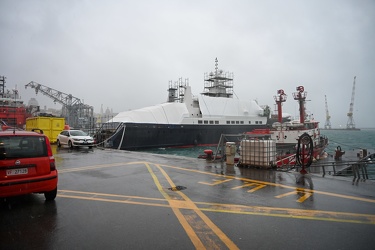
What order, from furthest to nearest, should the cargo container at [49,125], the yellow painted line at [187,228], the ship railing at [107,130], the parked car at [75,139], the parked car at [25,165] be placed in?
the ship railing at [107,130], the cargo container at [49,125], the parked car at [75,139], the parked car at [25,165], the yellow painted line at [187,228]

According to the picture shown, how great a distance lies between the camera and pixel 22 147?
5.04m

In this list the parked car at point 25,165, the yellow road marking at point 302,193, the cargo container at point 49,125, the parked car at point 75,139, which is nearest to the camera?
the parked car at point 25,165

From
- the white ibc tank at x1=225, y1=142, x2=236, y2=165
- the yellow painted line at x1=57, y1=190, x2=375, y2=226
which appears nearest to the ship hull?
the white ibc tank at x1=225, y1=142, x2=236, y2=165

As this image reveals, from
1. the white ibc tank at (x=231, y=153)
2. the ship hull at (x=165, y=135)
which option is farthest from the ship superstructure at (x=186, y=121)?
the white ibc tank at (x=231, y=153)

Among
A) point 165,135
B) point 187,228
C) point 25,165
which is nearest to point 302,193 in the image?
point 187,228

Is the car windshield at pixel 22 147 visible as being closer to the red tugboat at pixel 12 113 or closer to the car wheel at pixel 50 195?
the car wheel at pixel 50 195

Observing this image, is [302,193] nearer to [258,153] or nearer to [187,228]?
[258,153]

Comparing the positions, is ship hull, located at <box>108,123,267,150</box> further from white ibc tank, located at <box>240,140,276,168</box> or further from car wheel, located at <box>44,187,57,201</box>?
car wheel, located at <box>44,187,57,201</box>

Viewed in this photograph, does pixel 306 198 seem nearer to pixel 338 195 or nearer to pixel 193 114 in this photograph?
pixel 338 195

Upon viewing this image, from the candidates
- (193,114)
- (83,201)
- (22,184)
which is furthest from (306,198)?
(193,114)

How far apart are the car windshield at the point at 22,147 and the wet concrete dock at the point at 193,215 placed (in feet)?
3.83

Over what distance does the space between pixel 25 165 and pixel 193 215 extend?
3.71m

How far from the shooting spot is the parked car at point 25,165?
4.66m

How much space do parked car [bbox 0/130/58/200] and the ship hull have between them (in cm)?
2060
